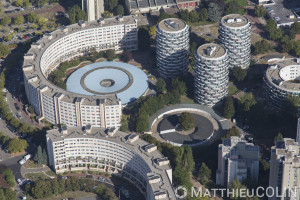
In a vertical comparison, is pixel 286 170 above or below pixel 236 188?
above

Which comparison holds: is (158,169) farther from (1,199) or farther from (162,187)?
(1,199)

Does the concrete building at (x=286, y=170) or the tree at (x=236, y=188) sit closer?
the concrete building at (x=286, y=170)

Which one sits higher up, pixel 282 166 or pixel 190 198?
pixel 282 166

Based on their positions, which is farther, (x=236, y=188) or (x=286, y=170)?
(x=236, y=188)

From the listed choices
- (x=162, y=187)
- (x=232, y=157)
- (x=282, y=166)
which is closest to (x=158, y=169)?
(x=162, y=187)

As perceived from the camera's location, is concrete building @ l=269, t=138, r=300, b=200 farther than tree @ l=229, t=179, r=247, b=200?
No

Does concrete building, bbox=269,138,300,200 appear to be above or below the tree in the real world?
above

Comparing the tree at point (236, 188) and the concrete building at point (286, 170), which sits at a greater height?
the concrete building at point (286, 170)

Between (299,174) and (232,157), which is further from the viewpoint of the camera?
(232,157)
